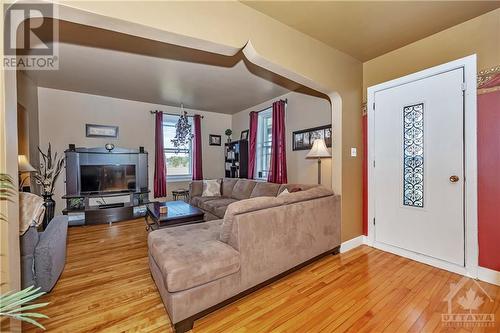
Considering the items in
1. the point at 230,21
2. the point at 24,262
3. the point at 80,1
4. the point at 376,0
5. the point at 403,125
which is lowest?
the point at 24,262

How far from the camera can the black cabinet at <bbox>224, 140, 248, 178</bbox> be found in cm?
543

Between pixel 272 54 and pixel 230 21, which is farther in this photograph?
pixel 272 54

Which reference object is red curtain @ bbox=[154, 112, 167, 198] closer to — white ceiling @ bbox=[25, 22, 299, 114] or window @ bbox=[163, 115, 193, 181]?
window @ bbox=[163, 115, 193, 181]

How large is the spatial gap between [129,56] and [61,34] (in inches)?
27.5

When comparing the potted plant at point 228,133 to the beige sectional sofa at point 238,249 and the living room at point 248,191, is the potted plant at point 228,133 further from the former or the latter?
the beige sectional sofa at point 238,249

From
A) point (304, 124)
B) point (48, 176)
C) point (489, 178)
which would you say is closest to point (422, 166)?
point (489, 178)

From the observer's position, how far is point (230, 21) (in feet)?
6.22

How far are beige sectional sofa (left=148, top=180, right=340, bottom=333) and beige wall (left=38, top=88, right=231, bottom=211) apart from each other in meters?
3.63

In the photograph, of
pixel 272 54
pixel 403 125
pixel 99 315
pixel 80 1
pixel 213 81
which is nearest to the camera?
pixel 80 1

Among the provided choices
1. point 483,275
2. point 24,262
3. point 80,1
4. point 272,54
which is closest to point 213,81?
point 272,54

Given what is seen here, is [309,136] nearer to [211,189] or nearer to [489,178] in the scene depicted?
[489,178]

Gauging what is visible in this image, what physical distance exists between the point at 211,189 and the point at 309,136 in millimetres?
2430

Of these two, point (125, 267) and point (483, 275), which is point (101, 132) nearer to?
point (125, 267)

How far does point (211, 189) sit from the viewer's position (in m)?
4.98
